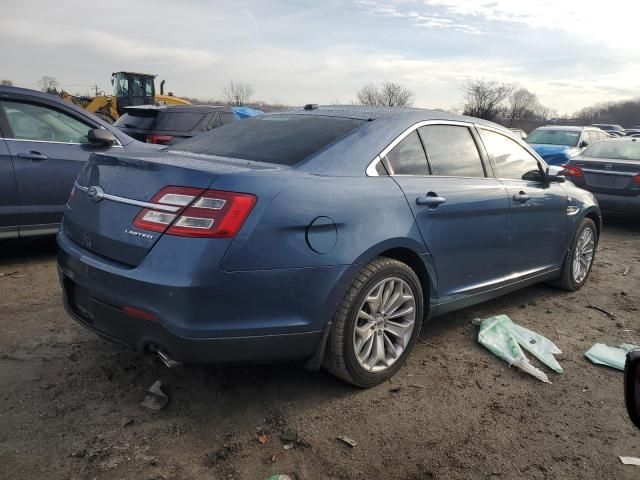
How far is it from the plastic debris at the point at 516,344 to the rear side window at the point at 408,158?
→ 4.20 ft

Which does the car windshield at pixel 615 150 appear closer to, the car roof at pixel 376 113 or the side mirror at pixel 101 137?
the car roof at pixel 376 113

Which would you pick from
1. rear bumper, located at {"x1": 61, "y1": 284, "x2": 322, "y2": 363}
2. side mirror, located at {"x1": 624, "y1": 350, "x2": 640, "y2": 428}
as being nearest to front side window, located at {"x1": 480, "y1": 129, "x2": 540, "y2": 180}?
rear bumper, located at {"x1": 61, "y1": 284, "x2": 322, "y2": 363}

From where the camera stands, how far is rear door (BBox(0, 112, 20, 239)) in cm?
480

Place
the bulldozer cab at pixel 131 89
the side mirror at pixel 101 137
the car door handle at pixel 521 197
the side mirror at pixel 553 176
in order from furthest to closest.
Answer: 1. the bulldozer cab at pixel 131 89
2. the side mirror at pixel 101 137
3. the side mirror at pixel 553 176
4. the car door handle at pixel 521 197

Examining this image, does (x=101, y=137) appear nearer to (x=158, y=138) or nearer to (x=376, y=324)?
(x=376, y=324)

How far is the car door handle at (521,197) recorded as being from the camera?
156 inches

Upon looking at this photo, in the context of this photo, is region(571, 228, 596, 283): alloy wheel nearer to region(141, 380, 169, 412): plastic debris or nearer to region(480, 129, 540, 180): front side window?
region(480, 129, 540, 180): front side window

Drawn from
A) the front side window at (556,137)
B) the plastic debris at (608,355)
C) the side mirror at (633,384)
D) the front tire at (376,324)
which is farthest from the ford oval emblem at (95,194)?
the front side window at (556,137)

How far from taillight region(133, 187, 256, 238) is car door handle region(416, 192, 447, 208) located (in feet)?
3.81

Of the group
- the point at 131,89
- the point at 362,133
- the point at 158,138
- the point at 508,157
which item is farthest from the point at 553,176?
the point at 131,89

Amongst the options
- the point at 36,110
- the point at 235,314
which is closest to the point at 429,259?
the point at 235,314

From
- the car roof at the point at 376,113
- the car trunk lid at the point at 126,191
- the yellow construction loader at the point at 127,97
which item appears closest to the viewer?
the car trunk lid at the point at 126,191

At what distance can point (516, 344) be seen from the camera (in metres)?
3.59

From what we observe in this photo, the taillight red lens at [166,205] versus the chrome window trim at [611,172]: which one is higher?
the taillight red lens at [166,205]
